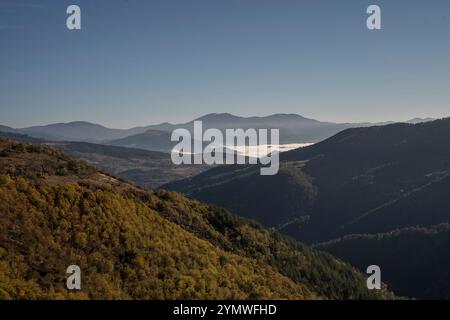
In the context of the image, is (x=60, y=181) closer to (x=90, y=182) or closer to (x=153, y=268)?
(x=90, y=182)

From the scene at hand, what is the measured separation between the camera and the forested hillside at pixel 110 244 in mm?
35844

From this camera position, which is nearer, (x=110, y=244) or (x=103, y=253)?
(x=103, y=253)

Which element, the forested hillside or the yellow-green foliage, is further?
the forested hillside

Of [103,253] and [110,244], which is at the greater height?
[110,244]

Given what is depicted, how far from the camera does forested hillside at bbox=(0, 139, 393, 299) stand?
118 feet

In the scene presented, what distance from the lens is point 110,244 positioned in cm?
4341

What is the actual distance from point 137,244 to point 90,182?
1243 centimetres

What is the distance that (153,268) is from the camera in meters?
42.4

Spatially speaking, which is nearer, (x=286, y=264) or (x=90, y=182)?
(x=90, y=182)

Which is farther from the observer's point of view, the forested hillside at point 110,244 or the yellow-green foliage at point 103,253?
the forested hillside at point 110,244

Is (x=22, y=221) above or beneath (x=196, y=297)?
above
